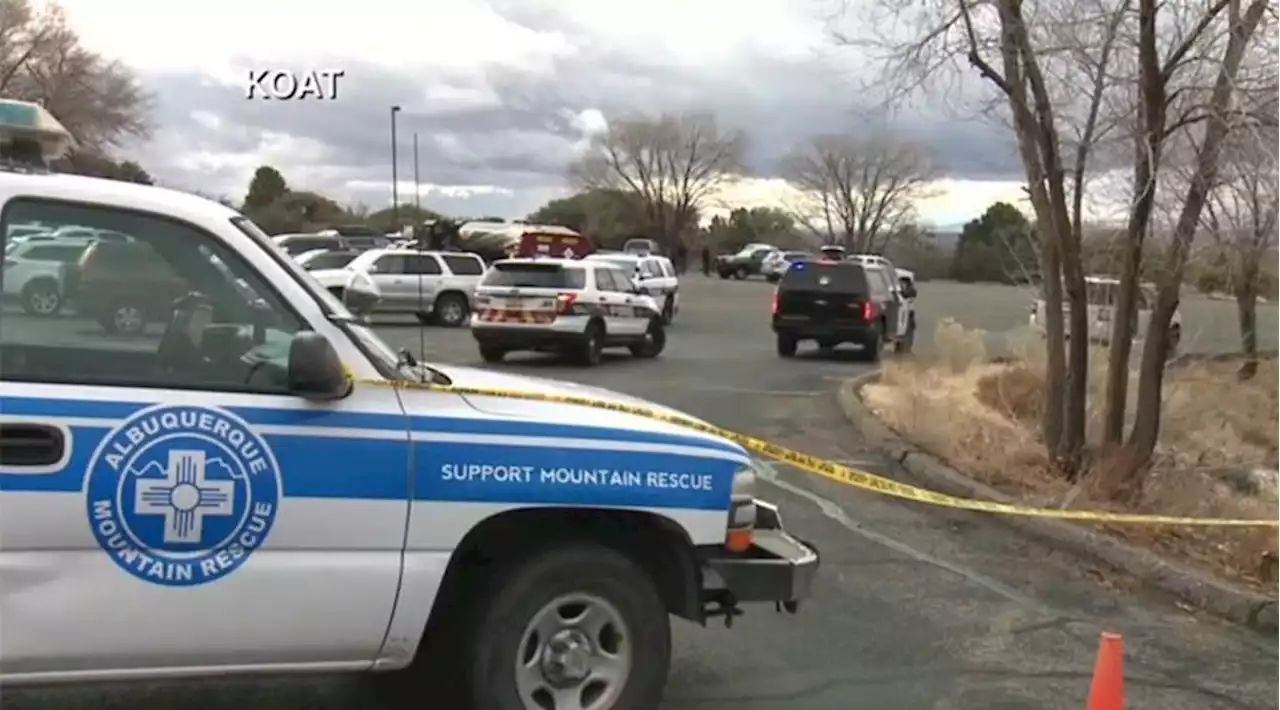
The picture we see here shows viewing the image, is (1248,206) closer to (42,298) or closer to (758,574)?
(758,574)

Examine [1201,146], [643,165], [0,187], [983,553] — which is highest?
[643,165]

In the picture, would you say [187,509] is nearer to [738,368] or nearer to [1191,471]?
[1191,471]

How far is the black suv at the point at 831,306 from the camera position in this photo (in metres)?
23.4

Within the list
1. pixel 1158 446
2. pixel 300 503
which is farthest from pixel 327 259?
pixel 300 503

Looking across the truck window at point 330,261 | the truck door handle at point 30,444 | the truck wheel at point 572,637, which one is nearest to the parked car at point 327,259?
the truck window at point 330,261

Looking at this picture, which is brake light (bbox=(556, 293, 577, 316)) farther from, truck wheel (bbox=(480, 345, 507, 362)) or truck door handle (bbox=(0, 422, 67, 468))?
truck door handle (bbox=(0, 422, 67, 468))

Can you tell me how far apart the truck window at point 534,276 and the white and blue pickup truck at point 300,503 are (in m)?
15.2

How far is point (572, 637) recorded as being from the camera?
444 cm

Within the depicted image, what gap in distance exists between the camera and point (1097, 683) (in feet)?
15.5

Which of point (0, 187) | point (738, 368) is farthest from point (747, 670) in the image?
point (738, 368)

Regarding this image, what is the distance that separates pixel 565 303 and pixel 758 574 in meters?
15.1

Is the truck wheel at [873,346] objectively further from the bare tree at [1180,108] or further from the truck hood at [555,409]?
the truck hood at [555,409]

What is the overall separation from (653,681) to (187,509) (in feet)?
5.42

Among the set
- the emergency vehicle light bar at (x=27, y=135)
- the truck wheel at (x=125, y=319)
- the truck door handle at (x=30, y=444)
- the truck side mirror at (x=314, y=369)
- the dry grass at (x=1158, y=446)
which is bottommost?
the dry grass at (x=1158, y=446)
